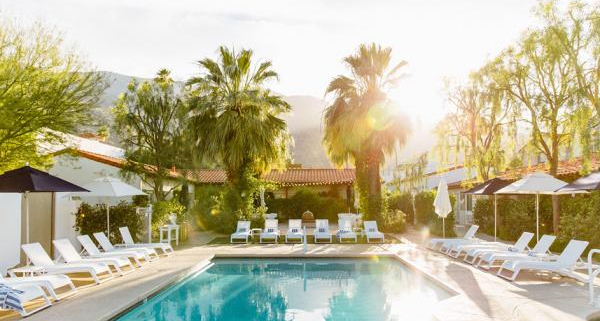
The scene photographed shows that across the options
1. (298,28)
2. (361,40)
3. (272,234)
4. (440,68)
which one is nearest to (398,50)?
(361,40)

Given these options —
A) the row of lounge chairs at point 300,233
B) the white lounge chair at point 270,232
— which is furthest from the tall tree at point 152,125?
the white lounge chair at point 270,232

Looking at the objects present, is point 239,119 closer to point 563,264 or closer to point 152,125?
point 152,125

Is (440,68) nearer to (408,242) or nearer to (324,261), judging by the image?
(408,242)

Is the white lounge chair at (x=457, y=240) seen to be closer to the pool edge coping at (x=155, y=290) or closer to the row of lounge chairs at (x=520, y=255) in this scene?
the row of lounge chairs at (x=520, y=255)

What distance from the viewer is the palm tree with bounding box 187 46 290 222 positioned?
21266 millimetres

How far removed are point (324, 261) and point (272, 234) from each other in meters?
3.95

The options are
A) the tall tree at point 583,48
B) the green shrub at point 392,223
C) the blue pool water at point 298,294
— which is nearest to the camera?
the blue pool water at point 298,294

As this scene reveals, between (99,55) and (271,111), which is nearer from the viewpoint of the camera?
(99,55)

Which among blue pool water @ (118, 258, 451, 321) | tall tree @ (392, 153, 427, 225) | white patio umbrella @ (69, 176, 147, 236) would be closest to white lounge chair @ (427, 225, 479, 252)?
blue pool water @ (118, 258, 451, 321)

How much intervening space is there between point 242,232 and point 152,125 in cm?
684

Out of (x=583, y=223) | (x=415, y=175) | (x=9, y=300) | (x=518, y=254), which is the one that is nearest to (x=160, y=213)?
(x=9, y=300)

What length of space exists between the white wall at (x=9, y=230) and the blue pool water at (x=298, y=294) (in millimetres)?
3934

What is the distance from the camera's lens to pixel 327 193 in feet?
112

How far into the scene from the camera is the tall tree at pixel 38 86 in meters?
12.8
